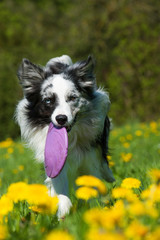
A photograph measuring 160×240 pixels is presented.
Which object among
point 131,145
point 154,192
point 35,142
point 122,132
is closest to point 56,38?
point 122,132

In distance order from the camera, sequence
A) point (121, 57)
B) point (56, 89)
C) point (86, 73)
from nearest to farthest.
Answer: point (56, 89), point (86, 73), point (121, 57)

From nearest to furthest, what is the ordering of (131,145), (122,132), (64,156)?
1. (64,156)
2. (131,145)
3. (122,132)

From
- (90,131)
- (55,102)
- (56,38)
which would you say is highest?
(56,38)

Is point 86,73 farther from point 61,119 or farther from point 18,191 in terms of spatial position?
point 18,191

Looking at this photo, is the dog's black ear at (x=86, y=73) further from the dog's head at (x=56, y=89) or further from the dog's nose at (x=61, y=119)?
the dog's nose at (x=61, y=119)

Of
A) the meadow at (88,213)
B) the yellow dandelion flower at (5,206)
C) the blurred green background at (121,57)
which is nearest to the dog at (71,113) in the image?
the meadow at (88,213)

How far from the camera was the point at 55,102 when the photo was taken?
368 centimetres

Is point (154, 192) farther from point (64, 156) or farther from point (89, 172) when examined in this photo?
point (89, 172)

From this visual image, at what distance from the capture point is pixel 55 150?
3.47m

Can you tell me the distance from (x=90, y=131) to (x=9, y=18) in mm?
17234

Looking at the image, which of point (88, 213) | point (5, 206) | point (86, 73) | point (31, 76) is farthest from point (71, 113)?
point (88, 213)

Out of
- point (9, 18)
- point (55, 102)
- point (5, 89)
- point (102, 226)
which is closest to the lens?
point (102, 226)

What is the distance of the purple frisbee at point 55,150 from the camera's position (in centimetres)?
328

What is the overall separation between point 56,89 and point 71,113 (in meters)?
0.32
